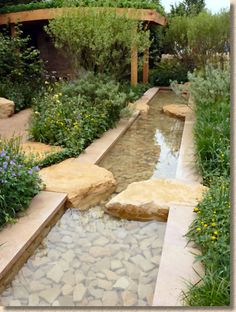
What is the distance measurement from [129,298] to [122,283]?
0.18 meters

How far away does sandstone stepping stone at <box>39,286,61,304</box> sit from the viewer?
2.48 m

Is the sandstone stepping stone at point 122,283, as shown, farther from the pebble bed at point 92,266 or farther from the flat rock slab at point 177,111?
the flat rock slab at point 177,111

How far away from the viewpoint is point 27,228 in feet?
10.2

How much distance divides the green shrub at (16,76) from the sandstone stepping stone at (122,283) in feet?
21.8

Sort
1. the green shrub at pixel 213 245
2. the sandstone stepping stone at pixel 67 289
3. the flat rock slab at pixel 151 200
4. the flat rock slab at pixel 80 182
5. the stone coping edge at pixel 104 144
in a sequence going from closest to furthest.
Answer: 1. the green shrub at pixel 213 245
2. the sandstone stepping stone at pixel 67 289
3. the flat rock slab at pixel 151 200
4. the flat rock slab at pixel 80 182
5. the stone coping edge at pixel 104 144

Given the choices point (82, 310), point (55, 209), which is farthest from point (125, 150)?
point (82, 310)

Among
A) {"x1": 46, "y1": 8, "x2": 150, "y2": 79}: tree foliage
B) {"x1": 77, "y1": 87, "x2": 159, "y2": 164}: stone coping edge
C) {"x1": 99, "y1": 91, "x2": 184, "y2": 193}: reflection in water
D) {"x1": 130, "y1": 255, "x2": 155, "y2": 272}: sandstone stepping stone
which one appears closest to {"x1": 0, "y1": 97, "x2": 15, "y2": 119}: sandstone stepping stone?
{"x1": 46, "y1": 8, "x2": 150, "y2": 79}: tree foliage

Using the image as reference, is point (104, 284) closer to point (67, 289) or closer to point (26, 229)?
point (67, 289)

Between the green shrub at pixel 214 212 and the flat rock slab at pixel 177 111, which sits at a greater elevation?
the flat rock slab at pixel 177 111

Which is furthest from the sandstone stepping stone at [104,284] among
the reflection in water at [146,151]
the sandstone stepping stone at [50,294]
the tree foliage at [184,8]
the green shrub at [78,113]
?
the tree foliage at [184,8]

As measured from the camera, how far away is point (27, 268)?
286 centimetres

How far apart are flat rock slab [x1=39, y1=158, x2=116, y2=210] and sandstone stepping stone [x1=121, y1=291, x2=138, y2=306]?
1477mm

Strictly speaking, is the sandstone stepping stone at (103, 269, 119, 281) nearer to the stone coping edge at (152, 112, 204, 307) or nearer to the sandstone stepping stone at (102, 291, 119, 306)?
the sandstone stepping stone at (102, 291, 119, 306)

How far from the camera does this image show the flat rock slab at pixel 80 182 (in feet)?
12.9
